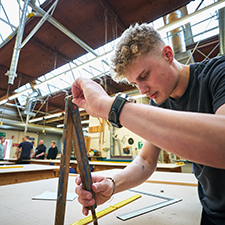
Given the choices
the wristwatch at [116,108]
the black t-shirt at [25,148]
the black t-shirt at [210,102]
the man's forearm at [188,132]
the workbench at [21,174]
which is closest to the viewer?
the man's forearm at [188,132]

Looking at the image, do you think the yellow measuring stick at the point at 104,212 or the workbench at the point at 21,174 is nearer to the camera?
the yellow measuring stick at the point at 104,212

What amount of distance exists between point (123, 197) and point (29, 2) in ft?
12.8

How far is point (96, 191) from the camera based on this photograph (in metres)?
0.73

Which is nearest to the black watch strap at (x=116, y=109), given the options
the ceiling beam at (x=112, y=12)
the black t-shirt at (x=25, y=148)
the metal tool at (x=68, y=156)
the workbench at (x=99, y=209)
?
the metal tool at (x=68, y=156)

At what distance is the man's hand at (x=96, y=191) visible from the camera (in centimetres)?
70

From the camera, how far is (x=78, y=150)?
0.76m

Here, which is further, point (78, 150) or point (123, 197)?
point (123, 197)

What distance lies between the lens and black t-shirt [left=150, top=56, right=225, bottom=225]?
0.62m

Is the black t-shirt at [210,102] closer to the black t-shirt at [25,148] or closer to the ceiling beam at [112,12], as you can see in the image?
the ceiling beam at [112,12]

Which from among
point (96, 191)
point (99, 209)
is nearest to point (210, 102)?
point (96, 191)

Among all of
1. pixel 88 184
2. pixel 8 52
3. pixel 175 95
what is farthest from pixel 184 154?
pixel 8 52

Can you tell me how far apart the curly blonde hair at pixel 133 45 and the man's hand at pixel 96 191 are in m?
0.62

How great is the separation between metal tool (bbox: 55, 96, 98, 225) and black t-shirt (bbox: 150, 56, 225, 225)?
57 centimetres

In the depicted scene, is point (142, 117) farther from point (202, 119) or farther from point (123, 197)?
point (123, 197)
